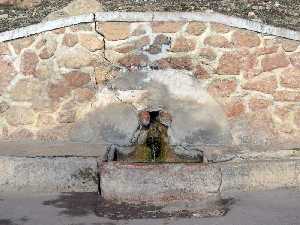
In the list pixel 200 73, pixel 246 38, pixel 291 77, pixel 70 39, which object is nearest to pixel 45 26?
pixel 70 39

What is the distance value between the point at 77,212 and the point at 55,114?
1.36 meters

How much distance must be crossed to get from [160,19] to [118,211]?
188 centimetres

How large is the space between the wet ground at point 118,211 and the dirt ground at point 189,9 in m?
1.78

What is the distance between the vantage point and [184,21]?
5.11 meters

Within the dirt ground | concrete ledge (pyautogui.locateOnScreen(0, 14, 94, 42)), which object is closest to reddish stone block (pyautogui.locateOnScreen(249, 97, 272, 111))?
the dirt ground

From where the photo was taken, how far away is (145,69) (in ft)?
17.1

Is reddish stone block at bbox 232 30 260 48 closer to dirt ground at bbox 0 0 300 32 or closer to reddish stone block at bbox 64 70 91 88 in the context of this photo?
dirt ground at bbox 0 0 300 32

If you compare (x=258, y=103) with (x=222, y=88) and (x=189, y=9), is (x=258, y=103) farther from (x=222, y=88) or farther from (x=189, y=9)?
(x=189, y=9)

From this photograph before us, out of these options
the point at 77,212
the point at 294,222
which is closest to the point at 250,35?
the point at 294,222

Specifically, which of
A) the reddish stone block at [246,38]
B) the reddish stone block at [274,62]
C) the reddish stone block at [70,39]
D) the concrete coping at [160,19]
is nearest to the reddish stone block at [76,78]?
the reddish stone block at [70,39]

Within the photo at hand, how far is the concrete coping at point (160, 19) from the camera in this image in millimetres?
5070

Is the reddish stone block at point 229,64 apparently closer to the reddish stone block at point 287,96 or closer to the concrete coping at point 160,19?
the concrete coping at point 160,19

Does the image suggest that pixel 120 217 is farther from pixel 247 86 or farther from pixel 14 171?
pixel 247 86

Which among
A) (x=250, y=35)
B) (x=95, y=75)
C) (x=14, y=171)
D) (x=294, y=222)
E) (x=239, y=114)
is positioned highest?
(x=250, y=35)
